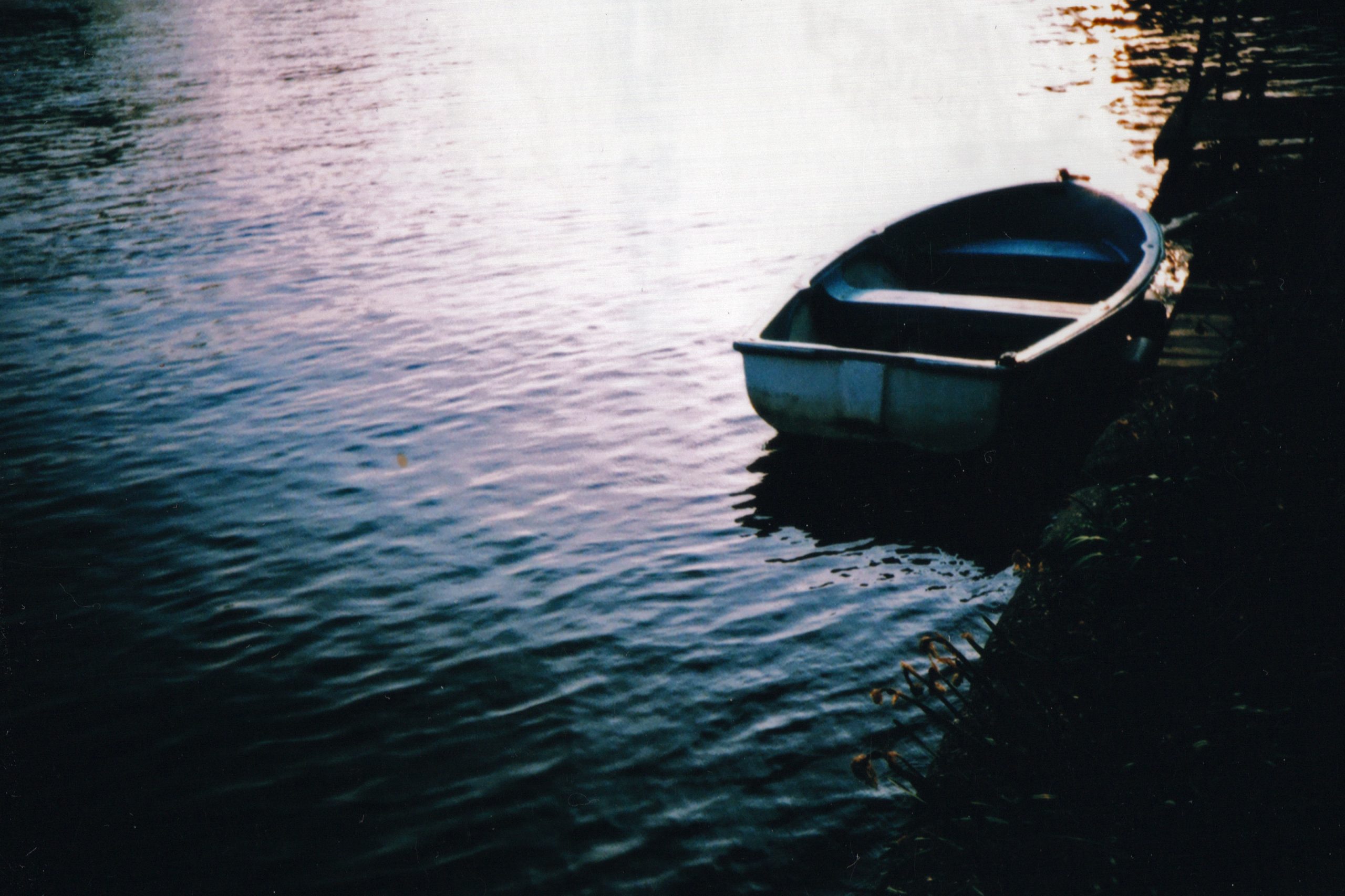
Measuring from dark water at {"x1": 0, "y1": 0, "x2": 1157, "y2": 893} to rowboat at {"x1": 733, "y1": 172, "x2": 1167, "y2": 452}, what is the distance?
0.77m

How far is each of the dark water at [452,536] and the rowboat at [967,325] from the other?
0.77m

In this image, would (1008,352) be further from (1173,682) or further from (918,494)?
(1173,682)

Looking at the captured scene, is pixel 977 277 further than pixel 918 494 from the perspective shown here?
Yes

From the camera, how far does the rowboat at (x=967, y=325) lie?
7.04 meters

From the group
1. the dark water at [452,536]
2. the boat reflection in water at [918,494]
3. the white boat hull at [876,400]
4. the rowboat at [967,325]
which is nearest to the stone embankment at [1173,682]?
the dark water at [452,536]

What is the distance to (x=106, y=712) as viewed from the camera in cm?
580

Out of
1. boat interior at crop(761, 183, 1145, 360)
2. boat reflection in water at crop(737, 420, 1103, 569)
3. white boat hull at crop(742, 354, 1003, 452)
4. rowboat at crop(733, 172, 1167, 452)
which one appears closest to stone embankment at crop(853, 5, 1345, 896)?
boat reflection in water at crop(737, 420, 1103, 569)

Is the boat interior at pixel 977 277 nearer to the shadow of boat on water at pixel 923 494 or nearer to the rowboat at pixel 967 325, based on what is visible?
the rowboat at pixel 967 325

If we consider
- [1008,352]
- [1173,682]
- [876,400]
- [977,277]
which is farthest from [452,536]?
[977,277]

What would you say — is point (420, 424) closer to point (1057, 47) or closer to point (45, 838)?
point (45, 838)

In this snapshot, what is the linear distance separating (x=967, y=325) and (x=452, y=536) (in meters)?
4.71

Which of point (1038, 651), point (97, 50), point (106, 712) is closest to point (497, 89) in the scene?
point (97, 50)

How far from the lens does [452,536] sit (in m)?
7.41

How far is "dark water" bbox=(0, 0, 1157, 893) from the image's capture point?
15.6 feet
